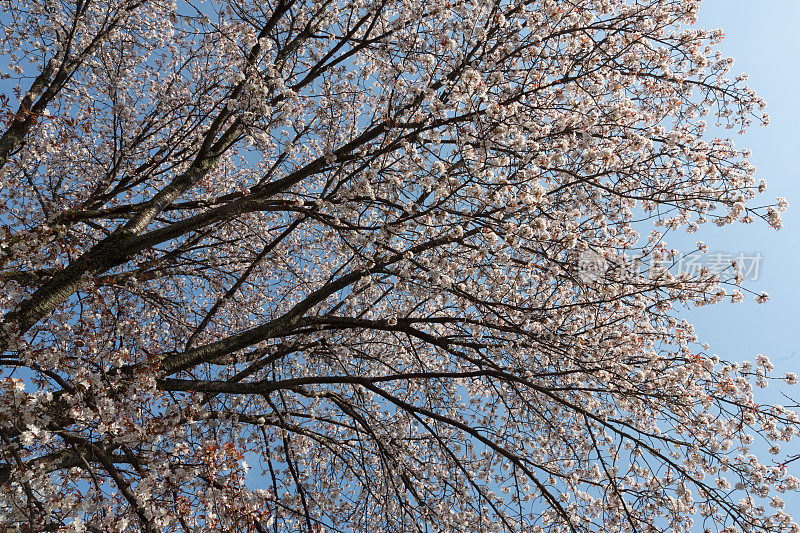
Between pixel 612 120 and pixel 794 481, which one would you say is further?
pixel 612 120

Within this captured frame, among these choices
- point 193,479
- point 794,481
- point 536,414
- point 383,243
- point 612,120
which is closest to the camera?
point 193,479

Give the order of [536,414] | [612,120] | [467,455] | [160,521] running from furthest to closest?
[467,455]
[536,414]
[612,120]
[160,521]

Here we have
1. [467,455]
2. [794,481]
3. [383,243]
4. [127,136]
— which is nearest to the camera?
[794,481]

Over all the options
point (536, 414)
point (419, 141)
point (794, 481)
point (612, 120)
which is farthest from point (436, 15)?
point (794, 481)

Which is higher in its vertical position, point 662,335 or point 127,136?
point 127,136

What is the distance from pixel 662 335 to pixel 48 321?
24.7ft

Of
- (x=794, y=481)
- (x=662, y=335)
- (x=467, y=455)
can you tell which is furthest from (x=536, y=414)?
(x=794, y=481)

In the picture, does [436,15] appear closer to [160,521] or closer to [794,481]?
[160,521]

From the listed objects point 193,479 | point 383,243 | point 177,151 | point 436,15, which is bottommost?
point 193,479

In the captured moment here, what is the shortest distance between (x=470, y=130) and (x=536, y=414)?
4136 mm

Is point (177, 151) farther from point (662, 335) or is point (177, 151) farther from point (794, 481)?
point (794, 481)

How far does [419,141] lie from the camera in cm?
566

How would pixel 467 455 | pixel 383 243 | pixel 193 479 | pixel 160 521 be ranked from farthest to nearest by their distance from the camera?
pixel 467 455
pixel 383 243
pixel 193 479
pixel 160 521

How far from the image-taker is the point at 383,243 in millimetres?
5422
